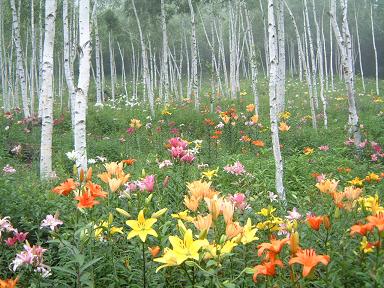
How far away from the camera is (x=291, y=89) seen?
2642 cm

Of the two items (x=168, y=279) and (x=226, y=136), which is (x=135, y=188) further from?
(x=226, y=136)

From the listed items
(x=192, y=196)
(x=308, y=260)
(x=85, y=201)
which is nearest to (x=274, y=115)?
(x=192, y=196)

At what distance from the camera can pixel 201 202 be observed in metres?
2.93

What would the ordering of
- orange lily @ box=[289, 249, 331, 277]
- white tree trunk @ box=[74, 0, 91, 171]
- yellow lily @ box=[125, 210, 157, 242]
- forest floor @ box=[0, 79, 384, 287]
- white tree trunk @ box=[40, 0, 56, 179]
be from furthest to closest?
white tree trunk @ box=[40, 0, 56, 179], white tree trunk @ box=[74, 0, 91, 171], forest floor @ box=[0, 79, 384, 287], yellow lily @ box=[125, 210, 157, 242], orange lily @ box=[289, 249, 331, 277]

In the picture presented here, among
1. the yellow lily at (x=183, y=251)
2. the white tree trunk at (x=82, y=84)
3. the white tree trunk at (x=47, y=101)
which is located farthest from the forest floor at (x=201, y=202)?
the white tree trunk at (x=82, y=84)

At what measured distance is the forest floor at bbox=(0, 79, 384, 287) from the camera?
205 centimetres

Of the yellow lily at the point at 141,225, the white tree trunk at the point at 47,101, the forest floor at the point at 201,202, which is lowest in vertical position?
the forest floor at the point at 201,202

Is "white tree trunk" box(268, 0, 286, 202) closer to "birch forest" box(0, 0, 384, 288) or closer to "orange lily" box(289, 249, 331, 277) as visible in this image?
"birch forest" box(0, 0, 384, 288)

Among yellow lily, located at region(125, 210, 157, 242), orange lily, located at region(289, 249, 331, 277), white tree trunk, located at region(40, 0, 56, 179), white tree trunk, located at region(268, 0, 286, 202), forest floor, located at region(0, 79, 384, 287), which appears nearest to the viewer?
orange lily, located at region(289, 249, 331, 277)

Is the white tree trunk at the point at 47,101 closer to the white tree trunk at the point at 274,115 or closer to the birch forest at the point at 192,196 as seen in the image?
the birch forest at the point at 192,196

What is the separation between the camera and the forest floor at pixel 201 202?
205 cm

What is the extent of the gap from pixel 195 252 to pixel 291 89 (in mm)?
25916

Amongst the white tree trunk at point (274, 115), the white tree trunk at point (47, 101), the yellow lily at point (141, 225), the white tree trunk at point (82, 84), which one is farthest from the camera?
the white tree trunk at point (47, 101)

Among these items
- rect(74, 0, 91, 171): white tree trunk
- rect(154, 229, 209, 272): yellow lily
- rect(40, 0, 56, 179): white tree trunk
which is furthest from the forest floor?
rect(74, 0, 91, 171): white tree trunk
